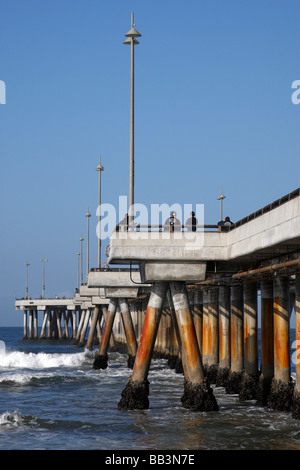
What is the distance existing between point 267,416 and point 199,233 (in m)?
6.39

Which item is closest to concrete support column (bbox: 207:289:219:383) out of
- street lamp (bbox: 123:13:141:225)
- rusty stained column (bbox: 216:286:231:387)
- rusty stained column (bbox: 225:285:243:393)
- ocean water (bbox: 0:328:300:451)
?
rusty stained column (bbox: 216:286:231:387)

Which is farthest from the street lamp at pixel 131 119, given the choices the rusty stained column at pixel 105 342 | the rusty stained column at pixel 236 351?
the rusty stained column at pixel 105 342

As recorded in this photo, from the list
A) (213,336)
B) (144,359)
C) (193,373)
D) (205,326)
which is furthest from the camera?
(205,326)

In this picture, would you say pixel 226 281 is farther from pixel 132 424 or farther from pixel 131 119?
pixel 132 424

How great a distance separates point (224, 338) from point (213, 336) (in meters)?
2.28

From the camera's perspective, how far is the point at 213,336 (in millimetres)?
39812

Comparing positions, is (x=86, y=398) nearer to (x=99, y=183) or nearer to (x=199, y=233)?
(x=199, y=233)

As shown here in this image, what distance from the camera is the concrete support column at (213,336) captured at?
39438mm

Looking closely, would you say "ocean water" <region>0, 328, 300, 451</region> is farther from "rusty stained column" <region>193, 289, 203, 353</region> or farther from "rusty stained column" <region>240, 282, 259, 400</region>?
"rusty stained column" <region>193, 289, 203, 353</region>

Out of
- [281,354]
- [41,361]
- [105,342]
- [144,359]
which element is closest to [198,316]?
[105,342]

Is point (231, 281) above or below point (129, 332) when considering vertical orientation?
above

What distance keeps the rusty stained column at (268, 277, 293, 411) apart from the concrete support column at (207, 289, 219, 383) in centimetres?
1176

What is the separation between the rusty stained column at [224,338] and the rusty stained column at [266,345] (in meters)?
7.11
